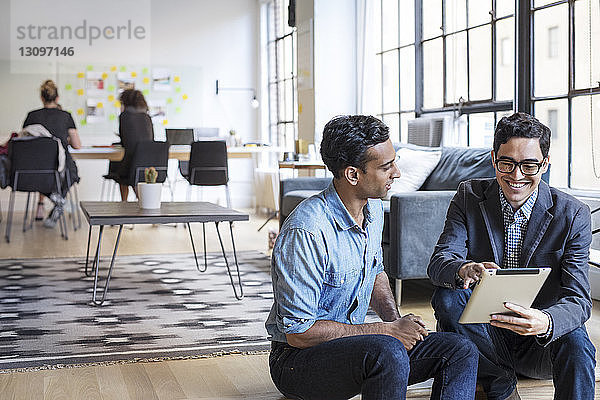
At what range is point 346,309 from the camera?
2170 mm

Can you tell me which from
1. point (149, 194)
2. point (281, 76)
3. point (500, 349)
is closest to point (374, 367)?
point (500, 349)

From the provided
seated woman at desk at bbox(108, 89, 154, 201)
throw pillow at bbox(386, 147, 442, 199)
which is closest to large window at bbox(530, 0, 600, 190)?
throw pillow at bbox(386, 147, 442, 199)

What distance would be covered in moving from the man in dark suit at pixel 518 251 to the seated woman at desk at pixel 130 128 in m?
5.29

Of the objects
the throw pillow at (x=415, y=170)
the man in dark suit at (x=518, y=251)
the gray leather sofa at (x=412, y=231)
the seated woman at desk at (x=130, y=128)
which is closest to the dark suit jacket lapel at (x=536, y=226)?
the man in dark suit at (x=518, y=251)

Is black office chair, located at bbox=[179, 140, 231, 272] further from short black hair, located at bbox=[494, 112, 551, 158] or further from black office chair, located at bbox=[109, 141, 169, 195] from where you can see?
short black hair, located at bbox=[494, 112, 551, 158]

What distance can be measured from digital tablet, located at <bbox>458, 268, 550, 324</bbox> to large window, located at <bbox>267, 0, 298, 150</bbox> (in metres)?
6.66

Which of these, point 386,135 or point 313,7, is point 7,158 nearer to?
point 313,7

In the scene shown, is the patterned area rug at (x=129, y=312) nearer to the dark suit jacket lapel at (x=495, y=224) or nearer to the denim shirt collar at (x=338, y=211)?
the dark suit jacket lapel at (x=495, y=224)

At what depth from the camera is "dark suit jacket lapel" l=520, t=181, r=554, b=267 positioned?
237 centimetres

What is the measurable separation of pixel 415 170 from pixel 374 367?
3.14 m

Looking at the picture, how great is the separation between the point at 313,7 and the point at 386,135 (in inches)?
227

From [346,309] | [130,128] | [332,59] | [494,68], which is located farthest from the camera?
[332,59]

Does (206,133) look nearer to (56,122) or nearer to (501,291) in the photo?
(56,122)

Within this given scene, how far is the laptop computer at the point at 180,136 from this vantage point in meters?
8.29
